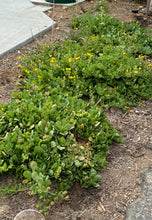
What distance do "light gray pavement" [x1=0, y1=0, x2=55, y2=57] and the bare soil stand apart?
79 cm

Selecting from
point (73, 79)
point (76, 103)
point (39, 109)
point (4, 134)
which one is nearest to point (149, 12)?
point (73, 79)

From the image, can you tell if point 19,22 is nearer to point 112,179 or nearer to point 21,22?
point 21,22

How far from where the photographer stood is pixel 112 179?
2809mm

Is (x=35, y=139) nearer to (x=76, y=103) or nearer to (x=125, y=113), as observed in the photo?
(x=76, y=103)

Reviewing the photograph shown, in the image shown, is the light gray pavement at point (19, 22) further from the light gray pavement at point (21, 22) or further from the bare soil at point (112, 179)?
the bare soil at point (112, 179)

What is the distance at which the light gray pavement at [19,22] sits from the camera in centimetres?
517

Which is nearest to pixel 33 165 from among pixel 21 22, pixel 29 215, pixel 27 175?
pixel 27 175

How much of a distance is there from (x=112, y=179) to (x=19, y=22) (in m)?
4.43

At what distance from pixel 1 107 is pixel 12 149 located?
0.74 m

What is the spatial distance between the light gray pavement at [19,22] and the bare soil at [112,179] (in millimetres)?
793

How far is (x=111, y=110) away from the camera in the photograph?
3.80 meters

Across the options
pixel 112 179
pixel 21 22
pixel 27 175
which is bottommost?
pixel 112 179

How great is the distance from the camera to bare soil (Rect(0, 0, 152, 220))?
8.05 feet

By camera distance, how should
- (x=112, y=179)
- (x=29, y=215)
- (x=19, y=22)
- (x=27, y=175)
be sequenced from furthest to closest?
(x=19, y=22)
(x=112, y=179)
(x=27, y=175)
(x=29, y=215)
